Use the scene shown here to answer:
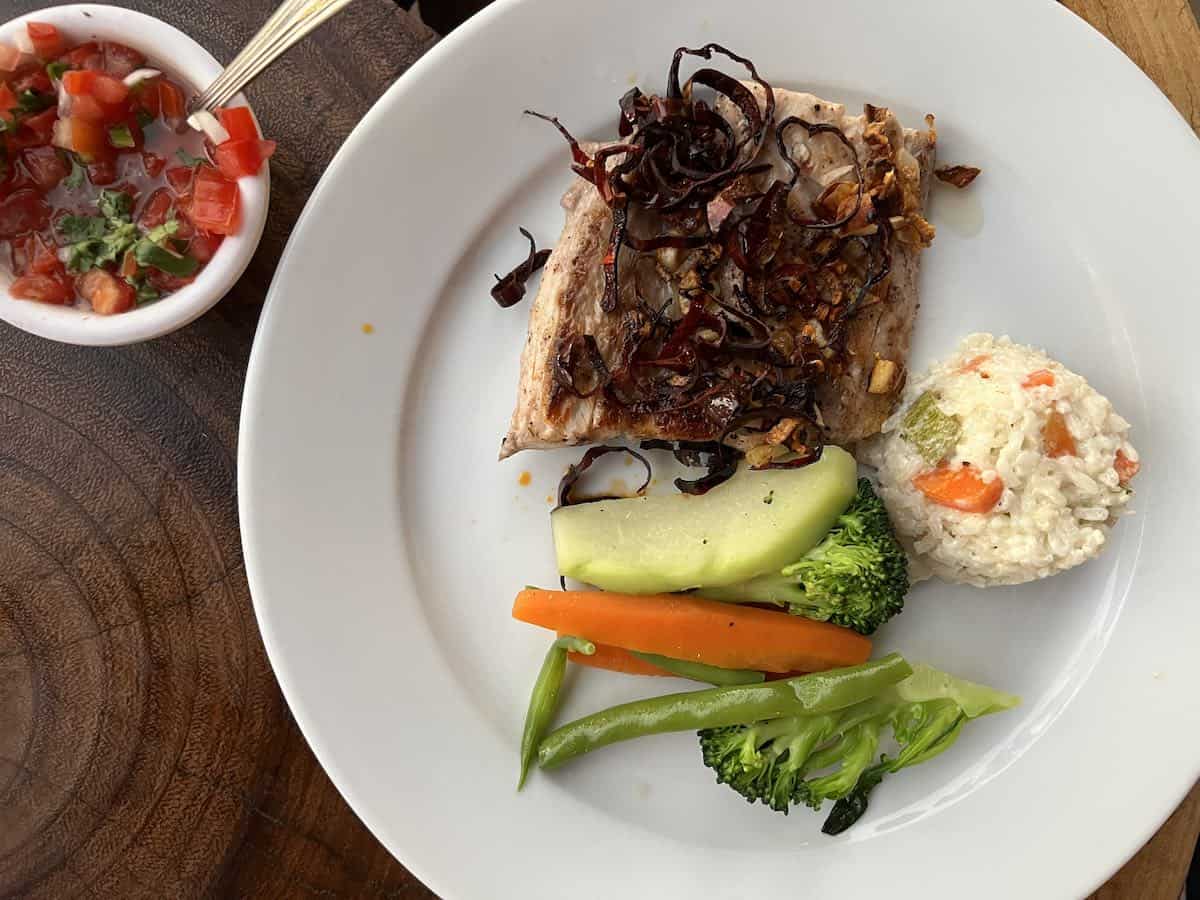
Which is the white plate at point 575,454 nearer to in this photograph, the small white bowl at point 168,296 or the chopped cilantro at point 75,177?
the small white bowl at point 168,296

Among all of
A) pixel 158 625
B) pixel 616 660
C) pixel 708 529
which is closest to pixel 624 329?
pixel 708 529

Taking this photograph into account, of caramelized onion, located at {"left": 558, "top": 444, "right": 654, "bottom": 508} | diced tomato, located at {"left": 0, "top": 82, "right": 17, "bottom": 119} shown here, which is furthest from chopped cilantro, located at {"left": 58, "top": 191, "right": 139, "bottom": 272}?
caramelized onion, located at {"left": 558, "top": 444, "right": 654, "bottom": 508}

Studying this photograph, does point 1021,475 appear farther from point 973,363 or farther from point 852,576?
point 852,576

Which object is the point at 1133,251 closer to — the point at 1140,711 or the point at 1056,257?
the point at 1056,257

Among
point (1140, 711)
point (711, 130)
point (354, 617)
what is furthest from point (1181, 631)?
point (354, 617)

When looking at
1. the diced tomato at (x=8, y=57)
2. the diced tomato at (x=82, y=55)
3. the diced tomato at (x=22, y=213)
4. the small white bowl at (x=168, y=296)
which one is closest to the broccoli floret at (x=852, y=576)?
the small white bowl at (x=168, y=296)
